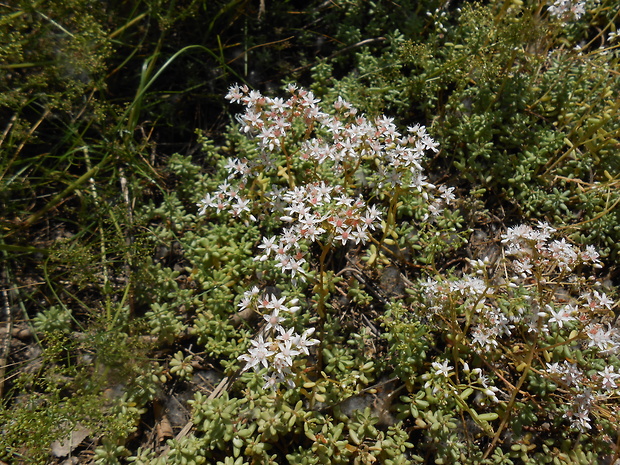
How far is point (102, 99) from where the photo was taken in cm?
333

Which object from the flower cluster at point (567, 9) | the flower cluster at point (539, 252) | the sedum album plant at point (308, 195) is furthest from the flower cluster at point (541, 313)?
the flower cluster at point (567, 9)

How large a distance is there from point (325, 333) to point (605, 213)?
6.64 feet

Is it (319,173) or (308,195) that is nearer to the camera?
(308,195)

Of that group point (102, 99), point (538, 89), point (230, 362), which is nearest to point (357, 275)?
point (230, 362)

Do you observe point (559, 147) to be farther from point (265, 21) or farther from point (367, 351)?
point (265, 21)

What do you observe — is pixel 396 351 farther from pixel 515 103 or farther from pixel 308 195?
pixel 515 103

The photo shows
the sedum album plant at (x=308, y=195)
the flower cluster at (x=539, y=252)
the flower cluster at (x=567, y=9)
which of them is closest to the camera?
A: the sedum album plant at (x=308, y=195)

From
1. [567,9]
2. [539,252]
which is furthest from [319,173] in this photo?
[567,9]

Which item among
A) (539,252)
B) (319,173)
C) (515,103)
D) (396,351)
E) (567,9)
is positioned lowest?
(396,351)

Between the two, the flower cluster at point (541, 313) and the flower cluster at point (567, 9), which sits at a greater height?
the flower cluster at point (567, 9)

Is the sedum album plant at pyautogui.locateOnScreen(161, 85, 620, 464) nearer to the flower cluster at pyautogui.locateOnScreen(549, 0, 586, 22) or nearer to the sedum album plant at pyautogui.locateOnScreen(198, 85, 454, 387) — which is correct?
the sedum album plant at pyautogui.locateOnScreen(198, 85, 454, 387)

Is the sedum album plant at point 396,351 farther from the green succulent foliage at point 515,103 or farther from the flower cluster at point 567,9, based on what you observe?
the flower cluster at point 567,9

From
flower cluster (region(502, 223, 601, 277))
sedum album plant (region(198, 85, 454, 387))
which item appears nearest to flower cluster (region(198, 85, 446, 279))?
sedum album plant (region(198, 85, 454, 387))

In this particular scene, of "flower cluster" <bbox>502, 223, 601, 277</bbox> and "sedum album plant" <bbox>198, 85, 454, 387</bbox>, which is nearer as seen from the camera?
"sedum album plant" <bbox>198, 85, 454, 387</bbox>
